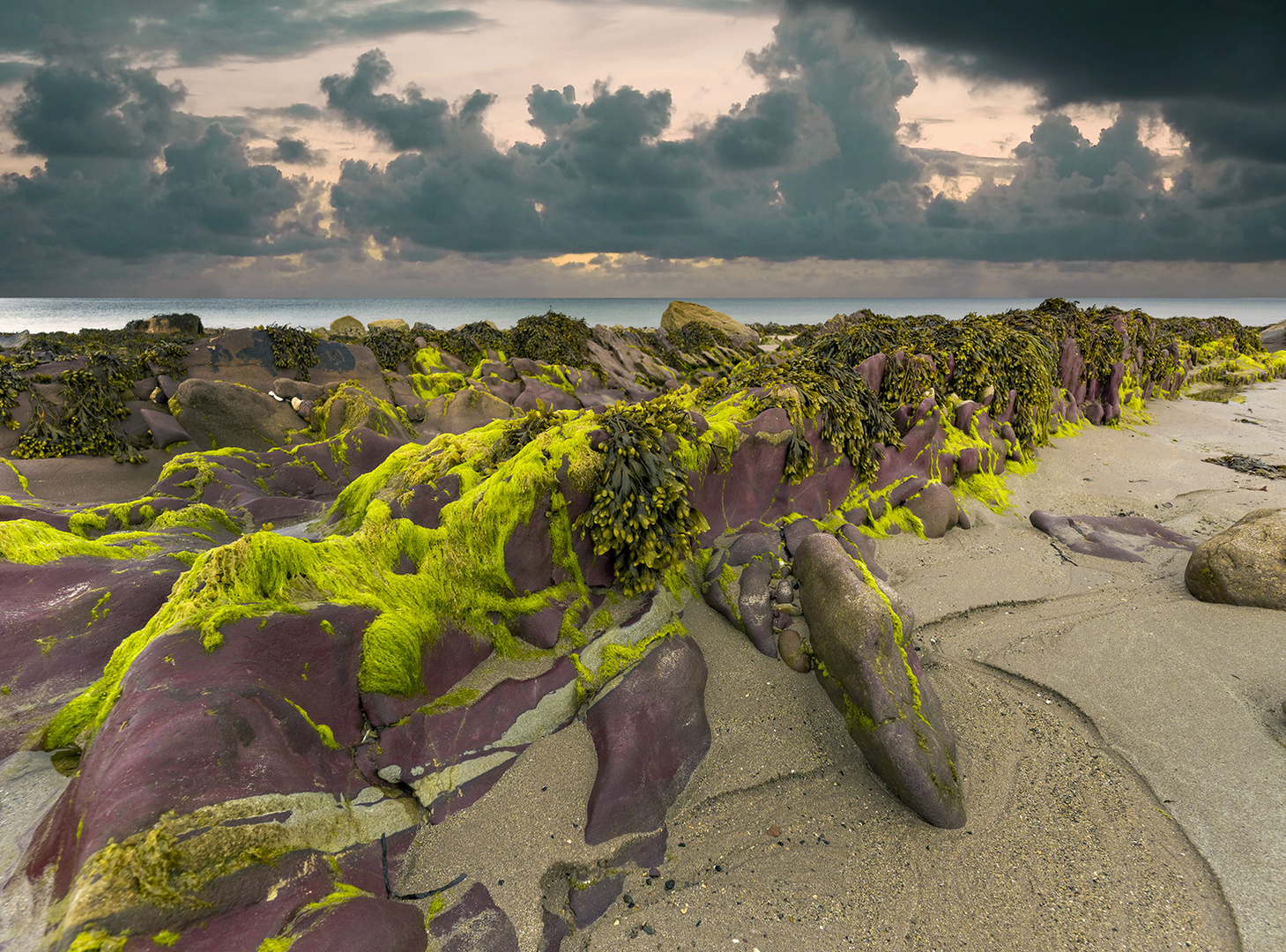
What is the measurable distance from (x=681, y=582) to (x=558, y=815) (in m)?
2.40

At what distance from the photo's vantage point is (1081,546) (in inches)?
277

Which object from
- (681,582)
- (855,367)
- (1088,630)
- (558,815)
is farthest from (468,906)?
(855,367)

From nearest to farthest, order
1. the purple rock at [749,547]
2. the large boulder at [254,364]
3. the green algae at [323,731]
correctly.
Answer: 1. the green algae at [323,731]
2. the purple rock at [749,547]
3. the large boulder at [254,364]

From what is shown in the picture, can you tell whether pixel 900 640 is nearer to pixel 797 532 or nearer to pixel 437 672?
pixel 797 532

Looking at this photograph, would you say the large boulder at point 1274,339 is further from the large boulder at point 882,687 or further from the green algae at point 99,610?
the green algae at point 99,610

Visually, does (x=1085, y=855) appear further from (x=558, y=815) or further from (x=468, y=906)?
A: (x=468, y=906)

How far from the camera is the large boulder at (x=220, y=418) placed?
11359 mm

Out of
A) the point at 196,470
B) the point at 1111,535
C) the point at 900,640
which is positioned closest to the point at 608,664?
the point at 900,640

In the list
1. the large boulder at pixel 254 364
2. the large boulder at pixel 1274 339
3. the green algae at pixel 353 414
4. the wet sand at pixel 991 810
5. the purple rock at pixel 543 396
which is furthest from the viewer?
the large boulder at pixel 1274 339

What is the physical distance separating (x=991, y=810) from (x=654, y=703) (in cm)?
245

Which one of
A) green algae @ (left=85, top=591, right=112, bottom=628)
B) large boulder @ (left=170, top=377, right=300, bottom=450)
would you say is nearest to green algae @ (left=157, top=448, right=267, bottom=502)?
large boulder @ (left=170, top=377, right=300, bottom=450)

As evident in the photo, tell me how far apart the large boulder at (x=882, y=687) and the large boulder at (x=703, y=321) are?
26.0 m

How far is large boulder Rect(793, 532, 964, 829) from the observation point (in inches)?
150

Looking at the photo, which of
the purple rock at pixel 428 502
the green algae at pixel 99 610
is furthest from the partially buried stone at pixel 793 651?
the green algae at pixel 99 610
